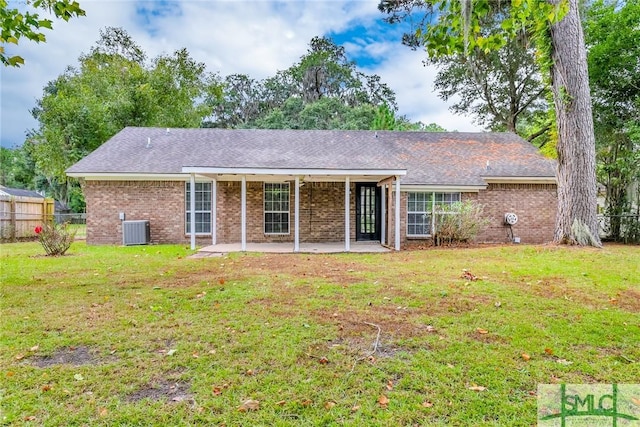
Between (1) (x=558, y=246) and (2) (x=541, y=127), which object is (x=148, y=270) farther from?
(2) (x=541, y=127)

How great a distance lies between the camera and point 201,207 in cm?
1359

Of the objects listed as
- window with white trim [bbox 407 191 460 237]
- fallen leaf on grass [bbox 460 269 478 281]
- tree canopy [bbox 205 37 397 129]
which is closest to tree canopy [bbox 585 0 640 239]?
window with white trim [bbox 407 191 460 237]

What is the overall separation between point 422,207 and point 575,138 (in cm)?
495

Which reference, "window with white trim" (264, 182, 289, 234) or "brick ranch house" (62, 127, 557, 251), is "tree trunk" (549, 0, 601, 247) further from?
"window with white trim" (264, 182, 289, 234)

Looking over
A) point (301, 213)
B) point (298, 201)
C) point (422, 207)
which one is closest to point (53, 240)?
point (298, 201)

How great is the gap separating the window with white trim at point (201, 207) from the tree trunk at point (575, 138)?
448 inches

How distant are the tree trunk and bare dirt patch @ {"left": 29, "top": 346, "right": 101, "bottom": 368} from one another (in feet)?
38.2

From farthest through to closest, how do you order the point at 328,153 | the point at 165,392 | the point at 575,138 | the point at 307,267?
the point at 328,153, the point at 575,138, the point at 307,267, the point at 165,392

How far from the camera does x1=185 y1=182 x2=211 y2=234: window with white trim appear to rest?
13.5 metres

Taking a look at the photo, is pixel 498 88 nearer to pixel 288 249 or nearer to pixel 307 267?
pixel 288 249

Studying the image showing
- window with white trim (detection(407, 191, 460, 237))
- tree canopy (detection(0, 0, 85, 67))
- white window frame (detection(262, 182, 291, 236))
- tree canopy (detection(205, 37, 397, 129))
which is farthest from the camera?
tree canopy (detection(205, 37, 397, 129))

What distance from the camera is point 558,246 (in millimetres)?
10383

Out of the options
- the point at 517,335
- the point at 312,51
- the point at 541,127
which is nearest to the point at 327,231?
the point at 517,335

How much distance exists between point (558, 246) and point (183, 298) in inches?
390
